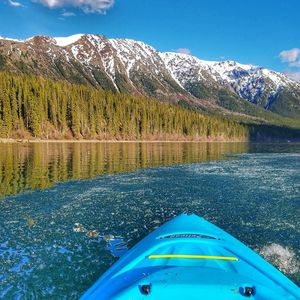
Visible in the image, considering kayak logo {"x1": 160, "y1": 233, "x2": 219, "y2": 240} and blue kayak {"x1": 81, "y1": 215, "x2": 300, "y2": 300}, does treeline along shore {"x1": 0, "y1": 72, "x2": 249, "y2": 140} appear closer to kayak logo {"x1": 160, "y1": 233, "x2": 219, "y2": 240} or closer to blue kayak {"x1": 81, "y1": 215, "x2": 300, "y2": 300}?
A: kayak logo {"x1": 160, "y1": 233, "x2": 219, "y2": 240}

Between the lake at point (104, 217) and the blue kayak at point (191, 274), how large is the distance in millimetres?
2518

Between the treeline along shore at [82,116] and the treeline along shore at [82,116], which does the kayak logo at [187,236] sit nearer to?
the treeline along shore at [82,116]

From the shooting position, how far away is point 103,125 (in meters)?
137

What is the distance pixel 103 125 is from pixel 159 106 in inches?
1535

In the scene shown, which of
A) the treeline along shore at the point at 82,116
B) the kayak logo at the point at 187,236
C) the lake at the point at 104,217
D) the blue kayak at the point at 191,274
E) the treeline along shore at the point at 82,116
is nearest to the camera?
the blue kayak at the point at 191,274

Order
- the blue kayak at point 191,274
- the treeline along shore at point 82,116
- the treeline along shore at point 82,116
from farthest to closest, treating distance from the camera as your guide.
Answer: the treeline along shore at point 82,116 → the treeline along shore at point 82,116 → the blue kayak at point 191,274

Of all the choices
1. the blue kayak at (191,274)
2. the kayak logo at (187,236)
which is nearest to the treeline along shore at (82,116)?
the kayak logo at (187,236)

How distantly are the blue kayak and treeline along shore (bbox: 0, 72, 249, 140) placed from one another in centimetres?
10153

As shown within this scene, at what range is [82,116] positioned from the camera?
13075 centimetres

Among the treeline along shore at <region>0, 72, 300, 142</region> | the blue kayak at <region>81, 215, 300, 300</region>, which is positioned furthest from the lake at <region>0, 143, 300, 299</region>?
the treeline along shore at <region>0, 72, 300, 142</region>

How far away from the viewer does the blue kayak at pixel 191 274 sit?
6430 millimetres

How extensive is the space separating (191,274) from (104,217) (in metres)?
10.3

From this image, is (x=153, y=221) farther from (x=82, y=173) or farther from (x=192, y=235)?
(x=82, y=173)

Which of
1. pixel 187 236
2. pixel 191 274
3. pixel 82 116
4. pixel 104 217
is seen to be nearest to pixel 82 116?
pixel 82 116
